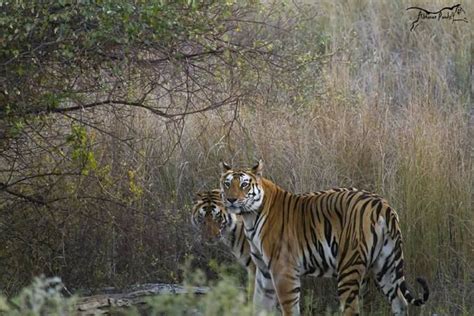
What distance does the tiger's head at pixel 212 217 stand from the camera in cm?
884

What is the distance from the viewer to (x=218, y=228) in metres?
8.83

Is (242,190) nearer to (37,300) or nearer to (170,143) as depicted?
(170,143)

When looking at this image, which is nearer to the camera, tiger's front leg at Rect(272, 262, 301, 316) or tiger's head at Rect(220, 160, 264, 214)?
tiger's front leg at Rect(272, 262, 301, 316)

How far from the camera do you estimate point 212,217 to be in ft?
29.1

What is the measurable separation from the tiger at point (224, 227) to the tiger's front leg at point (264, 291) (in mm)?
323

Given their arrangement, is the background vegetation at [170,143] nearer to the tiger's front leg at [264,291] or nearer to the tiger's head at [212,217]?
the tiger's head at [212,217]

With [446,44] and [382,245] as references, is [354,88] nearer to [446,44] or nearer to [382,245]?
[446,44]

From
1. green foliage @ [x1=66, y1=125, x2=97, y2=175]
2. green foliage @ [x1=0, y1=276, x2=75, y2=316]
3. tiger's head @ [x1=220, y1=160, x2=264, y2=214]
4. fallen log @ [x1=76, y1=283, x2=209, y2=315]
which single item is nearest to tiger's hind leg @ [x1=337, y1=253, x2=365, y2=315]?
tiger's head @ [x1=220, y1=160, x2=264, y2=214]

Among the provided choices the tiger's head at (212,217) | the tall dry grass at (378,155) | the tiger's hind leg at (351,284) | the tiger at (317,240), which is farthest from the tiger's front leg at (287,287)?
the tall dry grass at (378,155)

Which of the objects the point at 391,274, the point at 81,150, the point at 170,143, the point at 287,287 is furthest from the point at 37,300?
the point at 170,143

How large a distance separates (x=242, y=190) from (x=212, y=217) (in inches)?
24.0

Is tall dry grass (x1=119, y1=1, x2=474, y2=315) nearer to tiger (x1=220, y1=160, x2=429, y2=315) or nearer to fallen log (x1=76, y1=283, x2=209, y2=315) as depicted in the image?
tiger (x1=220, y1=160, x2=429, y2=315)

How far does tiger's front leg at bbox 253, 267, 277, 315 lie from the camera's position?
8.43 metres

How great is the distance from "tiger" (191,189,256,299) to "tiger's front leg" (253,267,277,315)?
0.32 m
